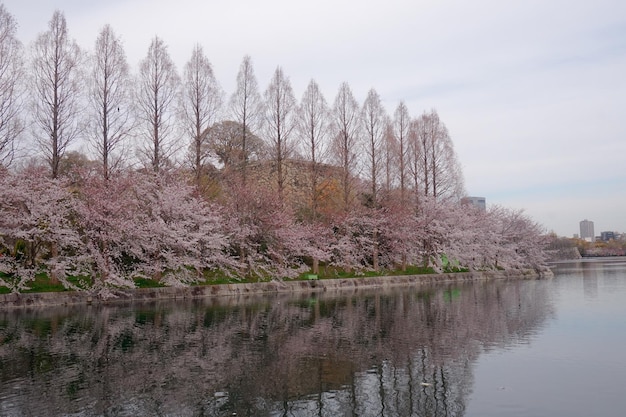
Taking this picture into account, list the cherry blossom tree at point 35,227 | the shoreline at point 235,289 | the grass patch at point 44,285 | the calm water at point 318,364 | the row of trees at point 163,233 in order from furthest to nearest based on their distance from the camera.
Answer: the row of trees at point 163,233 < the grass patch at point 44,285 < the cherry blossom tree at point 35,227 < the shoreline at point 235,289 < the calm water at point 318,364

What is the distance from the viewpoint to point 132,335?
14367 mm

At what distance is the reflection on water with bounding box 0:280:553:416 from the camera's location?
25.0ft

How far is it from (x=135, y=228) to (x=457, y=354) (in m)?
19.2

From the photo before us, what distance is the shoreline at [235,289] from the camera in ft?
73.7

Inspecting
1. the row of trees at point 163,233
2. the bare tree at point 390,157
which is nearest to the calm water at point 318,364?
the row of trees at point 163,233

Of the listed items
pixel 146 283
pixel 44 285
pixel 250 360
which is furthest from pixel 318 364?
pixel 146 283

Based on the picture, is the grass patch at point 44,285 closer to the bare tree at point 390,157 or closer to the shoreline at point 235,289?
the shoreline at point 235,289

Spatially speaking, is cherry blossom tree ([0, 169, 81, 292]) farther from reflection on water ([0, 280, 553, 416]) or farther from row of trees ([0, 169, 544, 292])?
reflection on water ([0, 280, 553, 416])

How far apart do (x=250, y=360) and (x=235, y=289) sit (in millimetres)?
18993

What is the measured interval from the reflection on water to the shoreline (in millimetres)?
2610

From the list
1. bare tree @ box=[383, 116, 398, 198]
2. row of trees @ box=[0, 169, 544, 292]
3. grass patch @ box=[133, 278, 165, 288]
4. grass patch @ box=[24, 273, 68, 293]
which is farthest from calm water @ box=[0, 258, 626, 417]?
bare tree @ box=[383, 116, 398, 198]

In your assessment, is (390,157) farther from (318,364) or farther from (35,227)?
(318,364)

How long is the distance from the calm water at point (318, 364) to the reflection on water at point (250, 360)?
32 mm

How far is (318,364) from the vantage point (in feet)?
33.7
